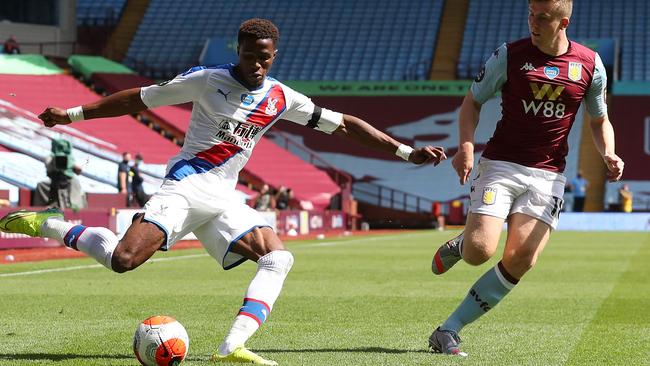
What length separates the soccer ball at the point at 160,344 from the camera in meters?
6.16

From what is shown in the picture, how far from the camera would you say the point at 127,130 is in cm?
3584

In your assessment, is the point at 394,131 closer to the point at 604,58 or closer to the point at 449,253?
the point at 604,58

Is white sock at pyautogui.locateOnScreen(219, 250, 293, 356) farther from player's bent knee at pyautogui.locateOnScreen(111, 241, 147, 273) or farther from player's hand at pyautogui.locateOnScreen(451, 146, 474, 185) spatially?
player's hand at pyautogui.locateOnScreen(451, 146, 474, 185)

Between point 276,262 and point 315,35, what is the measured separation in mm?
40071

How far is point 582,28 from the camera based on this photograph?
4431cm

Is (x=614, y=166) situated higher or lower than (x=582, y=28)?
higher

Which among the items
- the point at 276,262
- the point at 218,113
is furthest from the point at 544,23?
the point at 276,262

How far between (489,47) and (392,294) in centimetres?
3322

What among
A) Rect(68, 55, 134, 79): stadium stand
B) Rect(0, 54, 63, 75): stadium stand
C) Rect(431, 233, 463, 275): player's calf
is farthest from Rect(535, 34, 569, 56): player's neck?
Rect(68, 55, 134, 79): stadium stand

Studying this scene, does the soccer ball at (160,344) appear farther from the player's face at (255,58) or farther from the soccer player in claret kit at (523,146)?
the soccer player in claret kit at (523,146)

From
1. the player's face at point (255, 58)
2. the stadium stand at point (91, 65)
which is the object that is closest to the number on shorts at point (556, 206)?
the player's face at point (255, 58)

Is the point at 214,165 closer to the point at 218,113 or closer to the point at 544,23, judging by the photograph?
the point at 218,113

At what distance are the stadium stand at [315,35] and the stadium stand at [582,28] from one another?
5.19 feet

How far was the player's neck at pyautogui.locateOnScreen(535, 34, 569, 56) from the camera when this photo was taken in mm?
6949
